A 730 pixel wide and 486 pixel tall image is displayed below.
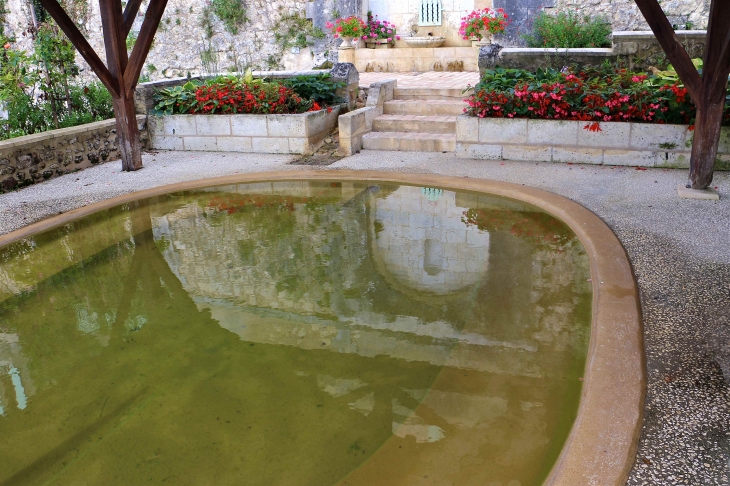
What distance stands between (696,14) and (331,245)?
948 centimetres

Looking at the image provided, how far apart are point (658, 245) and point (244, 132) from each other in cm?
534

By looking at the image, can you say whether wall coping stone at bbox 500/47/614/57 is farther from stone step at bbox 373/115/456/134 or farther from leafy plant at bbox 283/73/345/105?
leafy plant at bbox 283/73/345/105

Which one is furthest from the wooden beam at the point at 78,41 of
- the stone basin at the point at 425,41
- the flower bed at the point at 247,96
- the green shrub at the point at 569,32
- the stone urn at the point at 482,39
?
the stone urn at the point at 482,39

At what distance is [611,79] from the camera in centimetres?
755

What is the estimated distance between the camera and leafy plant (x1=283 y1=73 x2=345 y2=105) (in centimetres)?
862

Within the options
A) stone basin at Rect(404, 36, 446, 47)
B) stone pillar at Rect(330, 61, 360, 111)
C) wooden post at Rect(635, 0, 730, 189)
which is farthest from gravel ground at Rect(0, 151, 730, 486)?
stone basin at Rect(404, 36, 446, 47)

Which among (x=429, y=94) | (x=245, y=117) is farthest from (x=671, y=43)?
(x=245, y=117)

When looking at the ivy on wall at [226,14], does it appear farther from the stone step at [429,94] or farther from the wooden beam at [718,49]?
the wooden beam at [718,49]

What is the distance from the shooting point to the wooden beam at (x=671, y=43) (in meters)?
5.35

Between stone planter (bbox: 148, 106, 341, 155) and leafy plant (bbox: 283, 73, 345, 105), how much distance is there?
0.84 feet

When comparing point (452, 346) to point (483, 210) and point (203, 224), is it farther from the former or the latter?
point (203, 224)

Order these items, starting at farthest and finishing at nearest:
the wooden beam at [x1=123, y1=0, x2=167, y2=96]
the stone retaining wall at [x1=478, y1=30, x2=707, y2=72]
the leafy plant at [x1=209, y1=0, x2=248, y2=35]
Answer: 1. the leafy plant at [x1=209, y1=0, x2=248, y2=35]
2. the stone retaining wall at [x1=478, y1=30, x2=707, y2=72]
3. the wooden beam at [x1=123, y1=0, x2=167, y2=96]

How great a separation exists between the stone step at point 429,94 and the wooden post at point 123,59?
11.4 feet

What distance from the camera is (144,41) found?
7.05 m
